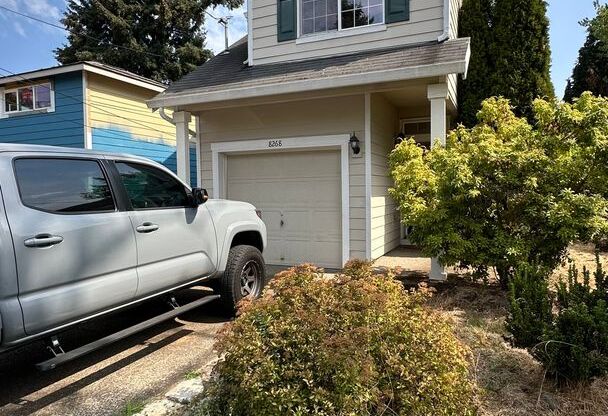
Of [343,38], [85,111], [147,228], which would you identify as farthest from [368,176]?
[85,111]

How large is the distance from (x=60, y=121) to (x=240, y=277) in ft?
30.1

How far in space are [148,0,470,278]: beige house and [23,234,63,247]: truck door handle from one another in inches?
184

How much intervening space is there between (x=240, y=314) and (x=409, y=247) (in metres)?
7.29

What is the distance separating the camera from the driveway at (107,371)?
3.19 m

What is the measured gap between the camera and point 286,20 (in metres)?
8.19

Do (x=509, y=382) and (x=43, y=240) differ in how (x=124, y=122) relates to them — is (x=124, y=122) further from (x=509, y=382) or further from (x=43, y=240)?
(x=509, y=382)

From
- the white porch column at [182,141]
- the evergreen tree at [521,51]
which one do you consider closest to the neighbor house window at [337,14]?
the white porch column at [182,141]

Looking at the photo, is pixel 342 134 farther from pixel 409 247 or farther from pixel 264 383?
pixel 264 383

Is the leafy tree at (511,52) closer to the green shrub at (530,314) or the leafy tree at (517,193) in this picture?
the leafy tree at (517,193)

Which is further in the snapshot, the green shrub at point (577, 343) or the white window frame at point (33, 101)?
the white window frame at point (33, 101)

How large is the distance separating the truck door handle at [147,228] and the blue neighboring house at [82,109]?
8.45 metres

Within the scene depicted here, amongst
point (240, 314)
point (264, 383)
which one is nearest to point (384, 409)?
point (264, 383)

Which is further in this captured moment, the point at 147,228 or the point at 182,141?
the point at 182,141

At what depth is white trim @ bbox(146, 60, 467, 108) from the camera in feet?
19.4
